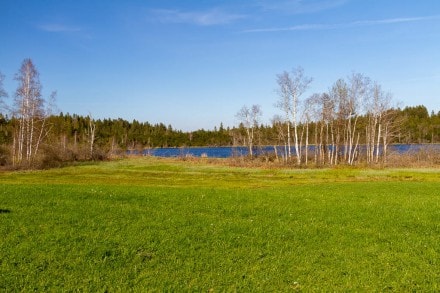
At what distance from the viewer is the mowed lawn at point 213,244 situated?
9727mm

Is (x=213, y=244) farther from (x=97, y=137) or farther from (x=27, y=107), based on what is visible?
(x=97, y=137)

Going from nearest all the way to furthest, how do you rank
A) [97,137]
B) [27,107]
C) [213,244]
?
1. [213,244]
2. [27,107]
3. [97,137]

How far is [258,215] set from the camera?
17.1m

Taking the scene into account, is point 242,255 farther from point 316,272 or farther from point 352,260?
point 352,260

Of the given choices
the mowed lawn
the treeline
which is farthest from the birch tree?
the mowed lawn

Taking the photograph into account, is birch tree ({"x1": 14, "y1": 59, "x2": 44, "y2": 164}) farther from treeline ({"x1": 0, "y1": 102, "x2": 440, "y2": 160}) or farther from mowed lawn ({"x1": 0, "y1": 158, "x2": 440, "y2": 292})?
mowed lawn ({"x1": 0, "y1": 158, "x2": 440, "y2": 292})

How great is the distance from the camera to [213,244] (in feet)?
41.6

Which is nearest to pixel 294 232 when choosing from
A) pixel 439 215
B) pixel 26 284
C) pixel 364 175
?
pixel 439 215

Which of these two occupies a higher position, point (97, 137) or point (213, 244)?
point (97, 137)

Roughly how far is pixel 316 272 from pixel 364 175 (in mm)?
35269

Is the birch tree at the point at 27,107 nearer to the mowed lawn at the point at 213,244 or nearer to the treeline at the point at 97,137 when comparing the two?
the treeline at the point at 97,137

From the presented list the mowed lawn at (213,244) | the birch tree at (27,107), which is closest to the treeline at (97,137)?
the birch tree at (27,107)

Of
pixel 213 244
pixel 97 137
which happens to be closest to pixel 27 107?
pixel 213 244

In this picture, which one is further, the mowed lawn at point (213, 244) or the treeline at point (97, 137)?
the treeline at point (97, 137)
